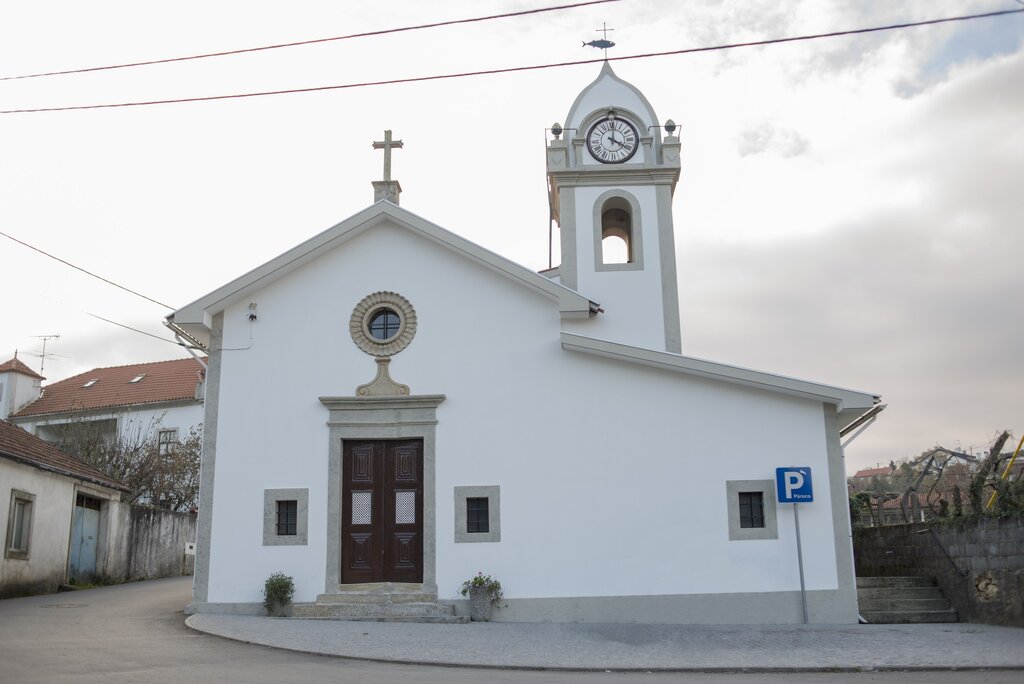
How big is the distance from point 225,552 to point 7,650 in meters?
4.91

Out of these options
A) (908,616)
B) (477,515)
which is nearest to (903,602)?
(908,616)

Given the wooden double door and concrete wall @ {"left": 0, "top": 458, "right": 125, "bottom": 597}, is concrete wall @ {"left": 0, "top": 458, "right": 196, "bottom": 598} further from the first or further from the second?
the wooden double door

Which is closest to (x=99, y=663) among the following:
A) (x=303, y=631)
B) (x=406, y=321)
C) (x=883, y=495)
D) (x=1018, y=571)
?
(x=303, y=631)

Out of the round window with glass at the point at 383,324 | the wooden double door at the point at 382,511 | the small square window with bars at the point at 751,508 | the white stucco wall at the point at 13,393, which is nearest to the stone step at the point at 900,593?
the small square window with bars at the point at 751,508

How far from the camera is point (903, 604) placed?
50.7 feet

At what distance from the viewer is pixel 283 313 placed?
1684cm

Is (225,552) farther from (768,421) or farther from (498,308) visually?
(768,421)

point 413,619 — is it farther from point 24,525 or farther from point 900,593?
point 24,525

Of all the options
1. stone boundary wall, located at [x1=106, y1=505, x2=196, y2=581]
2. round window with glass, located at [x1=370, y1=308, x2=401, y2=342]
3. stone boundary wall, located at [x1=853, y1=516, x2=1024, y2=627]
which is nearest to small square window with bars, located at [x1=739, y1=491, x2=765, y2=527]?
stone boundary wall, located at [x1=853, y1=516, x2=1024, y2=627]

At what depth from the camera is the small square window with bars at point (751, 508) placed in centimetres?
1528

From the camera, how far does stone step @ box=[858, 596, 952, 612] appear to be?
15.4 meters

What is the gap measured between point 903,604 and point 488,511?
6.80m

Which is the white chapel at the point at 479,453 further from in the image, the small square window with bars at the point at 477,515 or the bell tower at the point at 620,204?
the bell tower at the point at 620,204

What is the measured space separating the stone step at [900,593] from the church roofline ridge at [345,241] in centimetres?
646
